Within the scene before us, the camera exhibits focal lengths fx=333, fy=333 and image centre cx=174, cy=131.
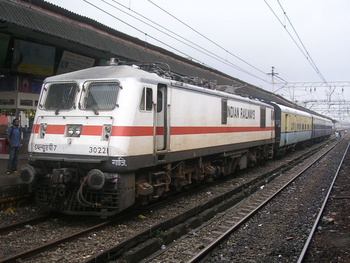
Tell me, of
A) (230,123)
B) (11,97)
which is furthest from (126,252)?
(11,97)

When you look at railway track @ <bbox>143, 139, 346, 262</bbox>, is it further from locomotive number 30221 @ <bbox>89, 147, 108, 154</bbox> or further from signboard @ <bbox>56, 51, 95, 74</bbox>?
signboard @ <bbox>56, 51, 95, 74</bbox>

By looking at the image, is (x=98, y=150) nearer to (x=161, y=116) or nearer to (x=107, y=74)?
(x=107, y=74)

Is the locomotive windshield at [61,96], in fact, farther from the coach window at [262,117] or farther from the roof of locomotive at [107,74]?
the coach window at [262,117]

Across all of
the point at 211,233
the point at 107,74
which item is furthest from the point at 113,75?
the point at 211,233

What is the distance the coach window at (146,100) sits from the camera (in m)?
7.04

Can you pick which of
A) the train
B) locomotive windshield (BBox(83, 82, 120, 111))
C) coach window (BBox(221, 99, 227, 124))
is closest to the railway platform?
the train

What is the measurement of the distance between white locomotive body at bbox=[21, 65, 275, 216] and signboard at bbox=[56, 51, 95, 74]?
3.88 meters

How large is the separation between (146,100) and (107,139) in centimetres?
125

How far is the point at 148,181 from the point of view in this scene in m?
7.60

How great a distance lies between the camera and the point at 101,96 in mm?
7008

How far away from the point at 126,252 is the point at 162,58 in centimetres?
1210

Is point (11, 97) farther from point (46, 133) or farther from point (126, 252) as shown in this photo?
point (126, 252)

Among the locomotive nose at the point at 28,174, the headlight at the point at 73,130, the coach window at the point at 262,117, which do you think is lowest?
the locomotive nose at the point at 28,174

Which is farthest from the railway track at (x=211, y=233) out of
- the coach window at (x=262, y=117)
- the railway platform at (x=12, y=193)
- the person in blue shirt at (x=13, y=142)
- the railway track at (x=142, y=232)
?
the person in blue shirt at (x=13, y=142)
